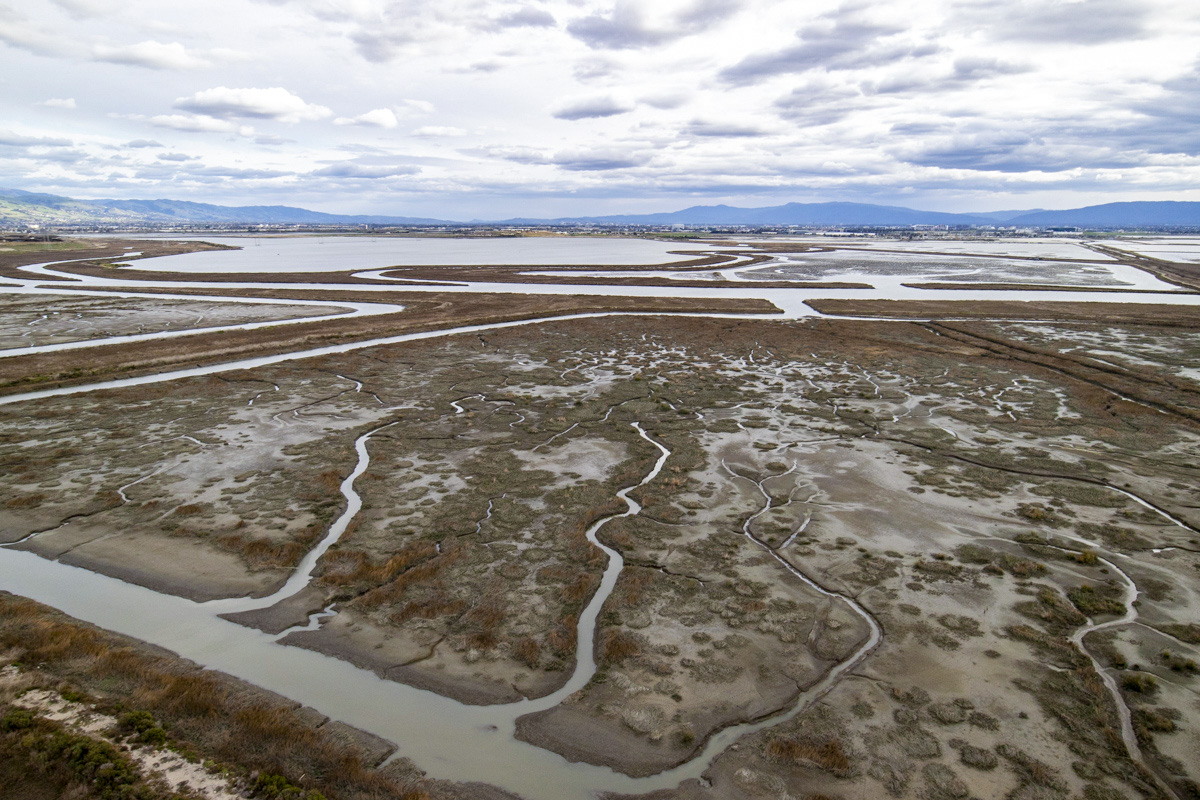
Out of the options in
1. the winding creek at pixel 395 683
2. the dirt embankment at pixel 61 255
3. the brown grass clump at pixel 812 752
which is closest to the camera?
the brown grass clump at pixel 812 752

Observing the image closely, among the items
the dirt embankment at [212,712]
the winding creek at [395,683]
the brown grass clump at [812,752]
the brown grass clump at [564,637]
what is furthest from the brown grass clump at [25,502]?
the brown grass clump at [812,752]

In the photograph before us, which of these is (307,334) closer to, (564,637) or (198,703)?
(198,703)

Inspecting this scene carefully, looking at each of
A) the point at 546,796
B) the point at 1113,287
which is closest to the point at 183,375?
the point at 546,796

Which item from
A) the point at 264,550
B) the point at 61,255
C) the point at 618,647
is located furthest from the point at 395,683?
the point at 61,255

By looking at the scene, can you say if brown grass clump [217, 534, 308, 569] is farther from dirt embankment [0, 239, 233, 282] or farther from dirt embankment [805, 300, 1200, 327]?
dirt embankment [0, 239, 233, 282]

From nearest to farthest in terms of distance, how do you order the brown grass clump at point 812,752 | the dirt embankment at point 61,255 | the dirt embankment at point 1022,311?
the brown grass clump at point 812,752 → the dirt embankment at point 1022,311 → the dirt embankment at point 61,255

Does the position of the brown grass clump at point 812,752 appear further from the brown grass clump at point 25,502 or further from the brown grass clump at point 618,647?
the brown grass clump at point 25,502

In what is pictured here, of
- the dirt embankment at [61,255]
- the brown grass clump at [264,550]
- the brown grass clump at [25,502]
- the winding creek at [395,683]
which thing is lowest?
the winding creek at [395,683]

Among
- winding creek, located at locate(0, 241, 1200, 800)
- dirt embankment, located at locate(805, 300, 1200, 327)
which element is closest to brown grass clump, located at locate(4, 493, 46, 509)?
winding creek, located at locate(0, 241, 1200, 800)
